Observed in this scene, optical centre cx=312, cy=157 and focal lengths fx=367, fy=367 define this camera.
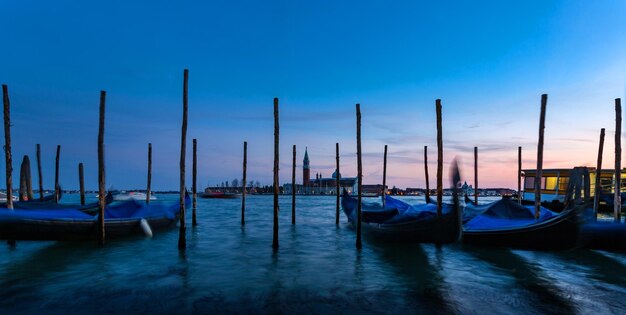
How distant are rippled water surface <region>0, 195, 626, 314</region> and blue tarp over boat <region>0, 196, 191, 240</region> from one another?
47 centimetres

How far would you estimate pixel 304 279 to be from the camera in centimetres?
753

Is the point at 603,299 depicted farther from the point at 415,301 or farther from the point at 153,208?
the point at 153,208

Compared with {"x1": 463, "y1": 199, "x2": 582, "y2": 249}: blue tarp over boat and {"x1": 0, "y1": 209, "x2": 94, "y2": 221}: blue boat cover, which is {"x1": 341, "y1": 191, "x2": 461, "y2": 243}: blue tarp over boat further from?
{"x1": 0, "y1": 209, "x2": 94, "y2": 221}: blue boat cover

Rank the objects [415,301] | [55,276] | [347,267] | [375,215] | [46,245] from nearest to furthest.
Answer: [415,301]
[55,276]
[347,267]
[46,245]
[375,215]

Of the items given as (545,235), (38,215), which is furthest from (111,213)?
(545,235)

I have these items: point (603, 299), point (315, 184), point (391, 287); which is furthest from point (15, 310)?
point (315, 184)

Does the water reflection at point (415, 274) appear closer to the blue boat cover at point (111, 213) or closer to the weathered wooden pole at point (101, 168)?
the weathered wooden pole at point (101, 168)

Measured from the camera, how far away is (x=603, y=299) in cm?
615

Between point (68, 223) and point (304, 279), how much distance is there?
22.4 ft

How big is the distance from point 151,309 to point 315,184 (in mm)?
111287

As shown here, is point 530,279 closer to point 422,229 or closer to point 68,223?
point 422,229

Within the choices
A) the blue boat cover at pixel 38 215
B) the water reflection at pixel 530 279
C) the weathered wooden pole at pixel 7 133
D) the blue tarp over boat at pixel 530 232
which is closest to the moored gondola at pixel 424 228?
the blue tarp over boat at pixel 530 232

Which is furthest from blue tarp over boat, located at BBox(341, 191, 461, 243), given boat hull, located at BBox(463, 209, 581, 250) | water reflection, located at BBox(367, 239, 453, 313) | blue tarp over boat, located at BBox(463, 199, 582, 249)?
boat hull, located at BBox(463, 209, 581, 250)

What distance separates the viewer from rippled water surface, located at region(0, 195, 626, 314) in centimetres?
569
